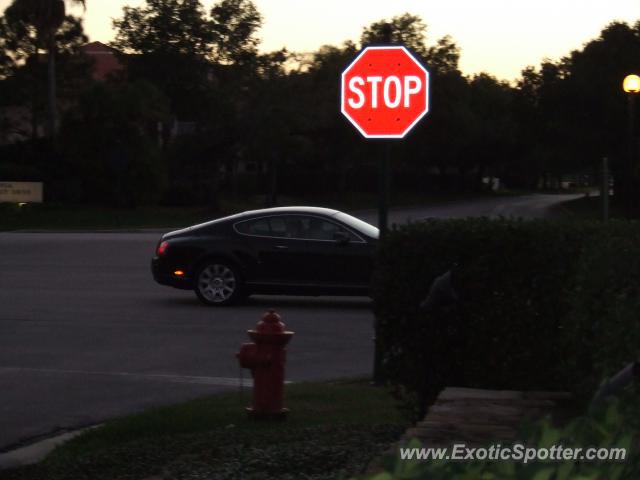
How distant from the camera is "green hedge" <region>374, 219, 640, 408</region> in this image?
7312mm

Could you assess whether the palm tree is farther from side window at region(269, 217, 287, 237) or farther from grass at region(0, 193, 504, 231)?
side window at region(269, 217, 287, 237)

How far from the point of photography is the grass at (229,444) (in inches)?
261

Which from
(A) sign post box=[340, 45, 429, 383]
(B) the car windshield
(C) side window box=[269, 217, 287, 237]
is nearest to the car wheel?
(C) side window box=[269, 217, 287, 237]

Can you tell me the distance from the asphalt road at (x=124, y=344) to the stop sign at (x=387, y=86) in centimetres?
272

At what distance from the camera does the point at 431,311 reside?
7449 millimetres

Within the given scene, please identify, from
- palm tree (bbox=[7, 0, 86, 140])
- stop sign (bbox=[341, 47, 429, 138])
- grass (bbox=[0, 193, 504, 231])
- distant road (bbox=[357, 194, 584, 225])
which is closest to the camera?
stop sign (bbox=[341, 47, 429, 138])

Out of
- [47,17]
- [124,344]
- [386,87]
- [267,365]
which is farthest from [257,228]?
[47,17]

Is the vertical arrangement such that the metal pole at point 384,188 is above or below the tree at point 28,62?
below

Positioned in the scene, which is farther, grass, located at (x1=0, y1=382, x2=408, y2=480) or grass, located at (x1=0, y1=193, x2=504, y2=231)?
grass, located at (x1=0, y1=193, x2=504, y2=231)

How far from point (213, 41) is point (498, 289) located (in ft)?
222

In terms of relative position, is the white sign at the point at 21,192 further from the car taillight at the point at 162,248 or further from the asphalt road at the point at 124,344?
the car taillight at the point at 162,248

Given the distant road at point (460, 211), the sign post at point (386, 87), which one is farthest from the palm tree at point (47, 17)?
the sign post at point (386, 87)

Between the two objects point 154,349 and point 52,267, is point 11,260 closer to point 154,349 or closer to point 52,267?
point 52,267

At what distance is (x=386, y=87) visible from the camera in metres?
9.70
